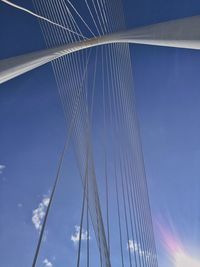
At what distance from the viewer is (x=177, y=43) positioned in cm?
482

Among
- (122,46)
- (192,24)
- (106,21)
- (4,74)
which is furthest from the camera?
(122,46)

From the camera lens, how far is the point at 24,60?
6.10m

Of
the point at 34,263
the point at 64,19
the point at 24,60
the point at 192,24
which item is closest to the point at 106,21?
the point at 64,19

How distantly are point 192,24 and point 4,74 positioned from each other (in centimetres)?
272

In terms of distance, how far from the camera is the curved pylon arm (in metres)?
4.46

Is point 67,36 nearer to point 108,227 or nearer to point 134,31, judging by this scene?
point 134,31

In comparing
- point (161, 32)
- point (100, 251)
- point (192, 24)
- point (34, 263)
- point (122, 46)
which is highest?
point (122, 46)

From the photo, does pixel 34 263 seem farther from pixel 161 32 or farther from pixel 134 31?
pixel 134 31

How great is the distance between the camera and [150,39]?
549 cm

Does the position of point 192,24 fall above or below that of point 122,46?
below

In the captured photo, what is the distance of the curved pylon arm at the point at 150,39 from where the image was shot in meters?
4.46

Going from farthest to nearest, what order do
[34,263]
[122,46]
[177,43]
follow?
[122,46] → [177,43] → [34,263]

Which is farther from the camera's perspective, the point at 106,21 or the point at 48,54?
the point at 106,21

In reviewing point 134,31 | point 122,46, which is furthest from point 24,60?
point 122,46
